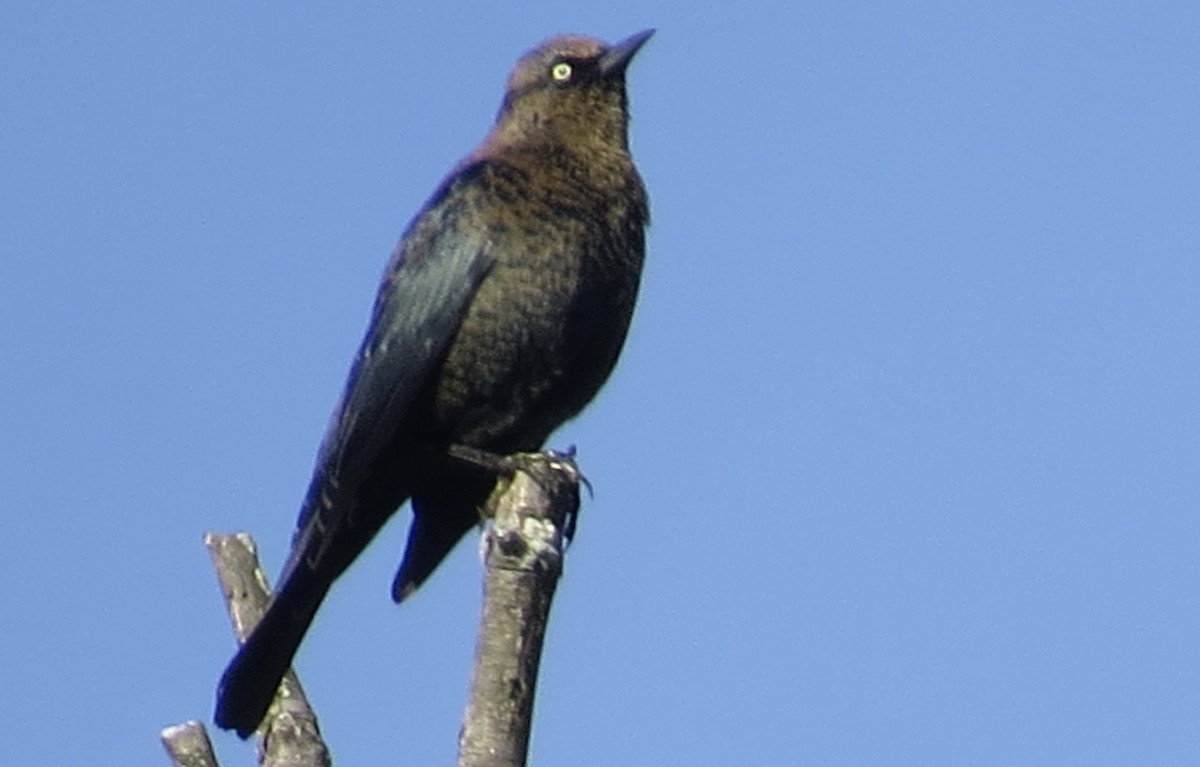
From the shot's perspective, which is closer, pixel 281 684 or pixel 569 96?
pixel 281 684

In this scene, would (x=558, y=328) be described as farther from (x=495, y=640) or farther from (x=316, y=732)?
(x=495, y=640)

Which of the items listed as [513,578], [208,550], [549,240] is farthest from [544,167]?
[513,578]

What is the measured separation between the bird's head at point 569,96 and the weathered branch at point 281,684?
90.8 inches

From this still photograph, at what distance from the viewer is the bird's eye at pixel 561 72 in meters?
7.23

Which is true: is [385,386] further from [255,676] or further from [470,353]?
[255,676]

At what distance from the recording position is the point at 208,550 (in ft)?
16.0

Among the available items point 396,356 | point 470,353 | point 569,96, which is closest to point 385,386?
point 396,356

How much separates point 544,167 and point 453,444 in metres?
0.94

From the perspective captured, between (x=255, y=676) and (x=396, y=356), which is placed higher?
(x=396, y=356)

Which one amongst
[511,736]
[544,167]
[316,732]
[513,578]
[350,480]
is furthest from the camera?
[544,167]

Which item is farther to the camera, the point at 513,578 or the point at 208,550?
the point at 208,550

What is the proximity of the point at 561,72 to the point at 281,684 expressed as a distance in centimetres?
281

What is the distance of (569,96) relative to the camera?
716 cm

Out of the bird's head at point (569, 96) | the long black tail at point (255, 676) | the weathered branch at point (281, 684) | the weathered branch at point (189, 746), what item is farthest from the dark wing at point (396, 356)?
the weathered branch at point (189, 746)
